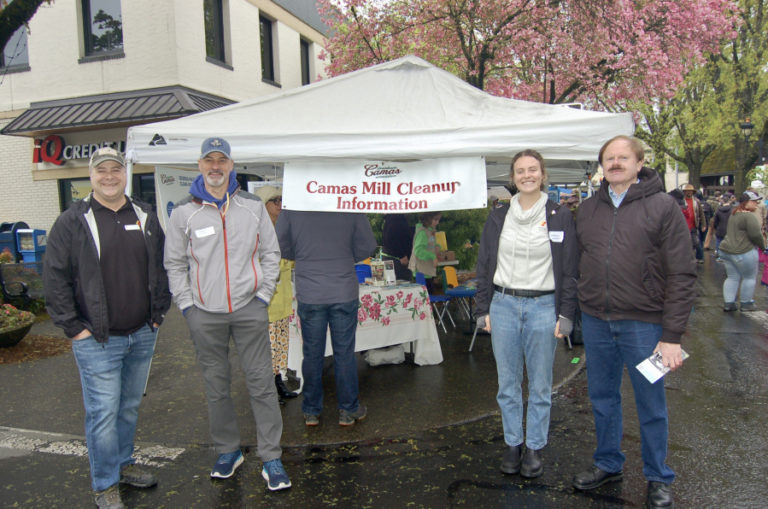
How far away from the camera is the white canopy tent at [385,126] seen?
13.4ft

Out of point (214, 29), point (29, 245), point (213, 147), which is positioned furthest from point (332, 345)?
point (214, 29)

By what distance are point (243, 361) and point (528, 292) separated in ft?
5.91

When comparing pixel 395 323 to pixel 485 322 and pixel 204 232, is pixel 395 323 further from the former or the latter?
pixel 204 232

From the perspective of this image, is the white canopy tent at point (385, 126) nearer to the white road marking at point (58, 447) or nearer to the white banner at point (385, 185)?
the white banner at point (385, 185)

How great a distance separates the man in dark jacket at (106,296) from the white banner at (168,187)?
147 centimetres

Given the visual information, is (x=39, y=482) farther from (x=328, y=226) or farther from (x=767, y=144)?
(x=767, y=144)

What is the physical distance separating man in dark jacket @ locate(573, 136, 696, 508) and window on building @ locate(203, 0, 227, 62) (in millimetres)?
11595

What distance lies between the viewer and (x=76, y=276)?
3.07 metres

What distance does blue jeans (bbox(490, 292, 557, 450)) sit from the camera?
332 centimetres

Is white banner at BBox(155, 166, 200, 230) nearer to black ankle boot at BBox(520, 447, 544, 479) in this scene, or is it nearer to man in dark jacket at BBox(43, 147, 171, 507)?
man in dark jacket at BBox(43, 147, 171, 507)

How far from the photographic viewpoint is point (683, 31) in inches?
416

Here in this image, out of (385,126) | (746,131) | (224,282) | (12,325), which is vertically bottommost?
(12,325)

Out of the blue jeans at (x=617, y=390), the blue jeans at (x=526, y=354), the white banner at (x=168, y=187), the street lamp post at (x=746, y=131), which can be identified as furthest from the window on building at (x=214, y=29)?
the street lamp post at (x=746, y=131)

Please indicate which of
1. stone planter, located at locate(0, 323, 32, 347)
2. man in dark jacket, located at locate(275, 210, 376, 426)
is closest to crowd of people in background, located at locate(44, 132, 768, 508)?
man in dark jacket, located at locate(275, 210, 376, 426)
